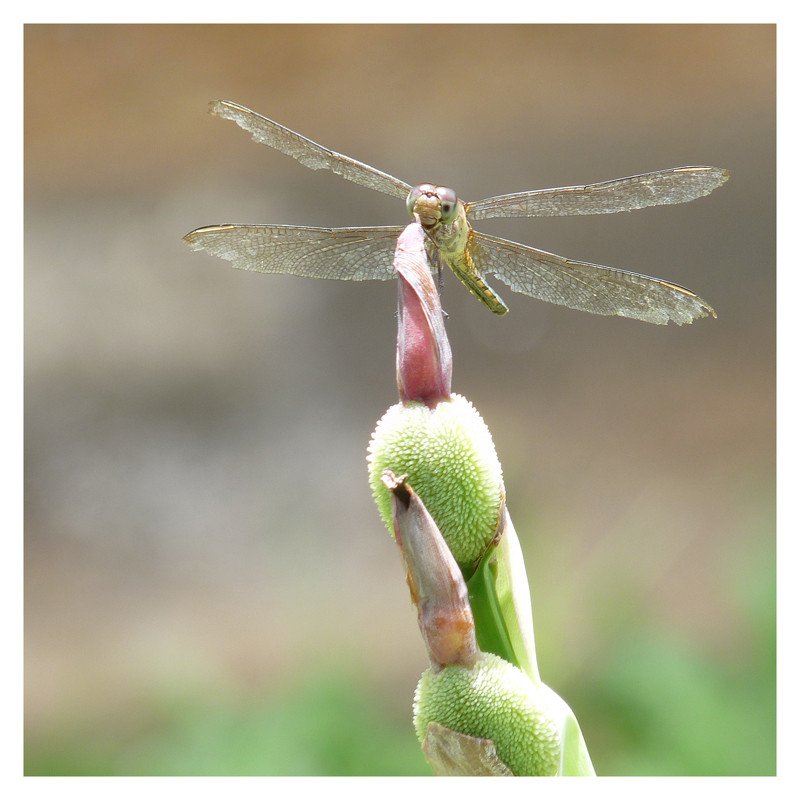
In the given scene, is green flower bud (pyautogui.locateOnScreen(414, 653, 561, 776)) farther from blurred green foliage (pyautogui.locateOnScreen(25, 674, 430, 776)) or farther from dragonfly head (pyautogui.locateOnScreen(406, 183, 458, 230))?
blurred green foliage (pyautogui.locateOnScreen(25, 674, 430, 776))

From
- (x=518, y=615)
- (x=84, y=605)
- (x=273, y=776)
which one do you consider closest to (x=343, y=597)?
(x=84, y=605)

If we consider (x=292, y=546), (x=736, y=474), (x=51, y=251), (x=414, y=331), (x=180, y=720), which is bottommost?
(x=180, y=720)

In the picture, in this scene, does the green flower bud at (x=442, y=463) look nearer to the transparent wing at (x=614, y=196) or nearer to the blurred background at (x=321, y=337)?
the transparent wing at (x=614, y=196)

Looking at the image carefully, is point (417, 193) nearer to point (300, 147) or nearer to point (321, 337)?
point (300, 147)

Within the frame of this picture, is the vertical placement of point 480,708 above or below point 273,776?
above

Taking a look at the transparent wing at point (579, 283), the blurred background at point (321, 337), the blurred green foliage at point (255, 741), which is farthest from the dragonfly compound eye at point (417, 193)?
the blurred background at point (321, 337)

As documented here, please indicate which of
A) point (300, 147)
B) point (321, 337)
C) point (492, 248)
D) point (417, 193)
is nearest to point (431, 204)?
point (417, 193)
